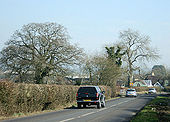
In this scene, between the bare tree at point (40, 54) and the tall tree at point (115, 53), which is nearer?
the bare tree at point (40, 54)

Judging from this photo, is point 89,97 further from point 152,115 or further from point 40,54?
point 40,54

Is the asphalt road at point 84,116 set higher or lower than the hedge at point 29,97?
lower

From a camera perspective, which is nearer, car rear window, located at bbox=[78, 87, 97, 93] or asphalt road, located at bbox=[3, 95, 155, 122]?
asphalt road, located at bbox=[3, 95, 155, 122]

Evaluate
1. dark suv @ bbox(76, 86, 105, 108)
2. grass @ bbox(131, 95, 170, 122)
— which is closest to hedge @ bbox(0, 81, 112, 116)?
dark suv @ bbox(76, 86, 105, 108)

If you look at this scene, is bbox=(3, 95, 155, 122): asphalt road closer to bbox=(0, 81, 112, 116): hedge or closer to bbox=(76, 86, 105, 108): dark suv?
bbox=(0, 81, 112, 116): hedge

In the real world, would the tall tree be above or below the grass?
above

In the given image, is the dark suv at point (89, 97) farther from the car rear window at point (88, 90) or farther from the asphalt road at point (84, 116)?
the asphalt road at point (84, 116)

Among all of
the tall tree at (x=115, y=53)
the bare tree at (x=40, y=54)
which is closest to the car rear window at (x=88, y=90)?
the bare tree at (x=40, y=54)

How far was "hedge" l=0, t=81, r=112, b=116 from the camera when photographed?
17.3 meters

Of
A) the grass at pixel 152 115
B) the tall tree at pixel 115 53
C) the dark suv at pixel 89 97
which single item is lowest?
the grass at pixel 152 115

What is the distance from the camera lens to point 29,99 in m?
20.4

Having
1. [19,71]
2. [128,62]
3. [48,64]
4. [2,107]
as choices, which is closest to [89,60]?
[48,64]

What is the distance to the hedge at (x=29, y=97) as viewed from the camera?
1735 centimetres

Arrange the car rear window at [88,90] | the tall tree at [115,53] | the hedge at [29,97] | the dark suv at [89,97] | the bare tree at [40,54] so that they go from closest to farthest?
the hedge at [29,97] → the dark suv at [89,97] → the car rear window at [88,90] → the bare tree at [40,54] → the tall tree at [115,53]
